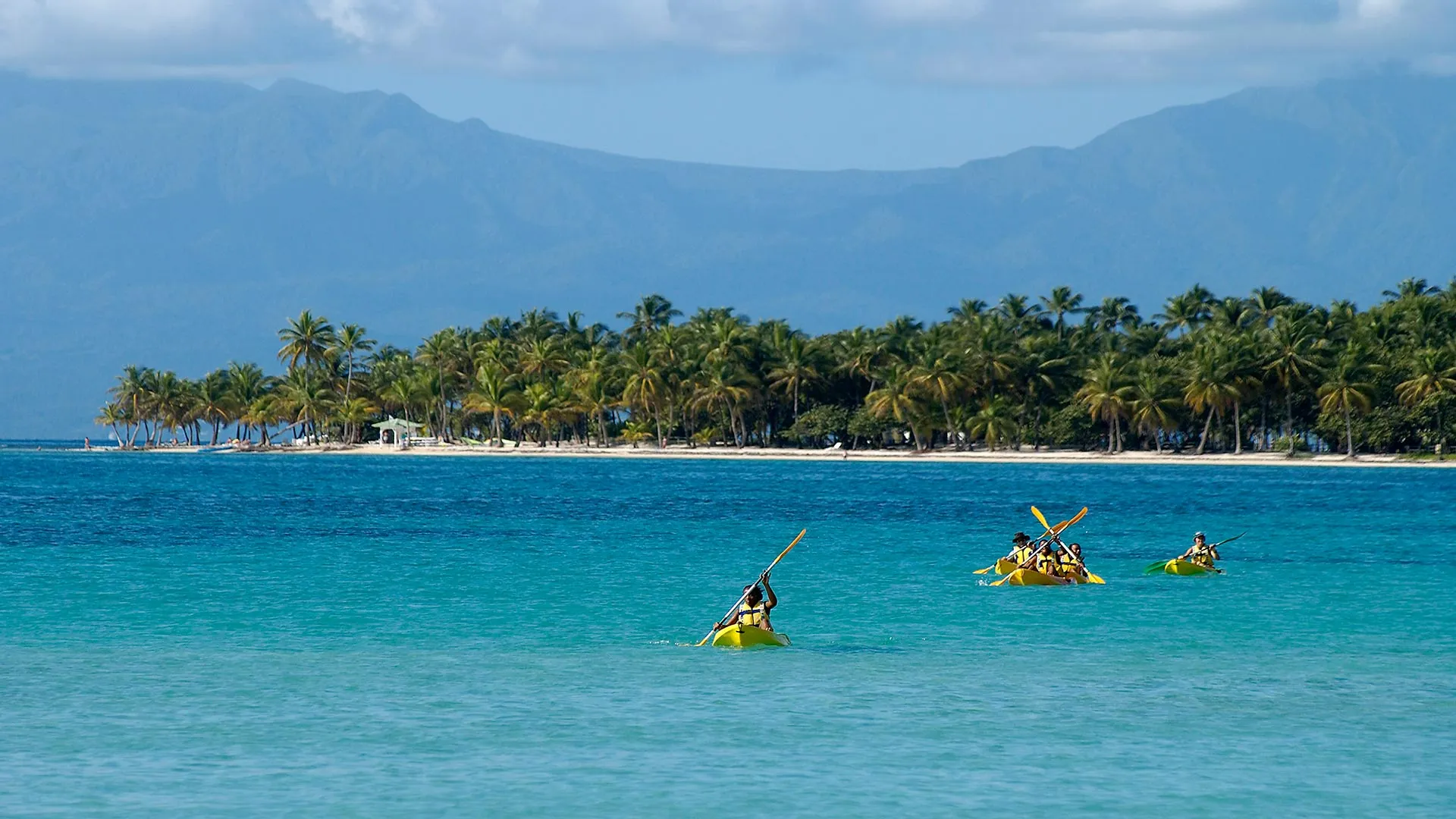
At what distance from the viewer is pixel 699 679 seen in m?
28.5

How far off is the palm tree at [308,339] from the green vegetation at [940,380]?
31cm

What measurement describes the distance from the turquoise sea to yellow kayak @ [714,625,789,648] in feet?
1.54

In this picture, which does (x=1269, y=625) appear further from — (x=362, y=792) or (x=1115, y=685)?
(x=362, y=792)

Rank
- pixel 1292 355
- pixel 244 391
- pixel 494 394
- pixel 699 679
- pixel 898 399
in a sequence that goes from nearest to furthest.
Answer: pixel 699 679, pixel 1292 355, pixel 898 399, pixel 494 394, pixel 244 391

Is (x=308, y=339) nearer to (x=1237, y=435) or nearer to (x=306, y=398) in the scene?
(x=306, y=398)

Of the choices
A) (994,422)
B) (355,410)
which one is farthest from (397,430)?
(994,422)

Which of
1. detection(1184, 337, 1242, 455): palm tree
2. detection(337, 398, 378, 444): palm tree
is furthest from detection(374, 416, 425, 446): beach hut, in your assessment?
detection(1184, 337, 1242, 455): palm tree

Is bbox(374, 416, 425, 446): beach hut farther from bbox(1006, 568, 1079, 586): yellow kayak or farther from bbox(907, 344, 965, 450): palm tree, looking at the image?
bbox(1006, 568, 1079, 586): yellow kayak

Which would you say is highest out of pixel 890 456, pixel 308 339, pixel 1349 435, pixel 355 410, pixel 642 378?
pixel 308 339

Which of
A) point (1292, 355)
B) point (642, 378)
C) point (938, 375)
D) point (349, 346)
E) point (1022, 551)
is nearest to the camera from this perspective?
point (1022, 551)

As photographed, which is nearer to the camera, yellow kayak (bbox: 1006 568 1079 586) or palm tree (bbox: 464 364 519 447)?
yellow kayak (bbox: 1006 568 1079 586)

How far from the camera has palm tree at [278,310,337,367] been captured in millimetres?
170750

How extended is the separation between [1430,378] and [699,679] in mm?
106640

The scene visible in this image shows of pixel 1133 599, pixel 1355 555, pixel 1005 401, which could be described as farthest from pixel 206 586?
pixel 1005 401
